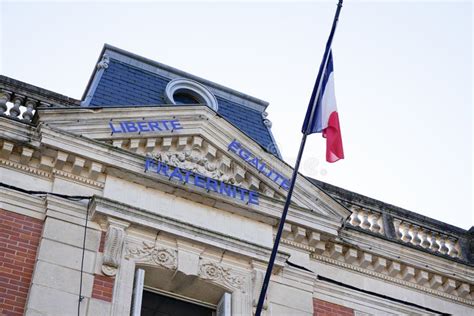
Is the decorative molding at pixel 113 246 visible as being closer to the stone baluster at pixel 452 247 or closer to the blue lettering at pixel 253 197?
the blue lettering at pixel 253 197

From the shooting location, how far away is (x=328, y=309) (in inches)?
644

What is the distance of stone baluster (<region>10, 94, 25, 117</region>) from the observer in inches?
630

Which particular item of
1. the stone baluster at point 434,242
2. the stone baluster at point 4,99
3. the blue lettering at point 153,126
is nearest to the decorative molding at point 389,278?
the stone baluster at point 434,242

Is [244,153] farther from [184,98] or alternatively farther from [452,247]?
[452,247]

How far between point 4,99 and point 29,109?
465 millimetres

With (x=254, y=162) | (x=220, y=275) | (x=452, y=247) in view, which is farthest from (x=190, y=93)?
(x=452, y=247)

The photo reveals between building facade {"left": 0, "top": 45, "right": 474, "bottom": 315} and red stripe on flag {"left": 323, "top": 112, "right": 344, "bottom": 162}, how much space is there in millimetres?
1159

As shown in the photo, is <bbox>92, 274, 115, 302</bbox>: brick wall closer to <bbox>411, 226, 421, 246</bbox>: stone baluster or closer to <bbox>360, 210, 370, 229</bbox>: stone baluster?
<bbox>360, 210, 370, 229</bbox>: stone baluster

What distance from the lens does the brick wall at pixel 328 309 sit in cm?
1620

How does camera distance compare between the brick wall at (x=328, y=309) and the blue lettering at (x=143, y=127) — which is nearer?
the brick wall at (x=328, y=309)

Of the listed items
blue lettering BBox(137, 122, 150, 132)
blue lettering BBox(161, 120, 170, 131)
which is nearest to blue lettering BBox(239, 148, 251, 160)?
blue lettering BBox(161, 120, 170, 131)

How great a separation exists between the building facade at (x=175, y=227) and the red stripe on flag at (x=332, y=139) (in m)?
1.16

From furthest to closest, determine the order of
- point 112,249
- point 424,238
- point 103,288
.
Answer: point 424,238 < point 112,249 < point 103,288

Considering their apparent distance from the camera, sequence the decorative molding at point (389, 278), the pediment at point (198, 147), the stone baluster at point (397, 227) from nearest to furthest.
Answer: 1. the pediment at point (198, 147)
2. the decorative molding at point (389, 278)
3. the stone baluster at point (397, 227)
